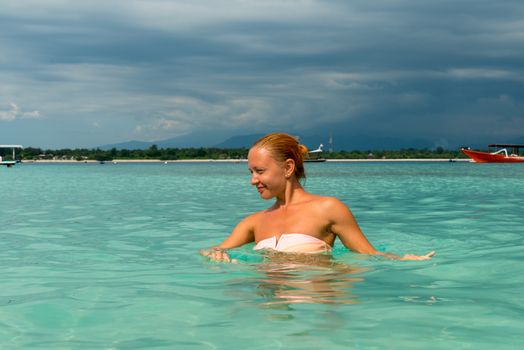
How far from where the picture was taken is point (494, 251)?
8.16 metres

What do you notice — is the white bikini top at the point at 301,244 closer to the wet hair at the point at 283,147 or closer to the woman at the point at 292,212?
the woman at the point at 292,212

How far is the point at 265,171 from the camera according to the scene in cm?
598

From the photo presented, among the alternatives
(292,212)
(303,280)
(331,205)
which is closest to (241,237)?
(292,212)

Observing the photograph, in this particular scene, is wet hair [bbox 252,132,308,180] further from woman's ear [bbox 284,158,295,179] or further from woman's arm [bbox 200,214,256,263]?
woman's arm [bbox 200,214,256,263]

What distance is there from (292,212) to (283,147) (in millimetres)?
686

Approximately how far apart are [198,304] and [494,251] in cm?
471

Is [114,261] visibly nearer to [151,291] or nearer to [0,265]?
[0,265]

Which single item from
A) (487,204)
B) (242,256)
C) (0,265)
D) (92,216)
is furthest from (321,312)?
(487,204)

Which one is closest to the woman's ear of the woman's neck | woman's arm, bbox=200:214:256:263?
the woman's neck

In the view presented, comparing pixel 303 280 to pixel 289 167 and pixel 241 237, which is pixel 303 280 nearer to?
pixel 289 167

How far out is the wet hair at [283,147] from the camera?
19.5 feet

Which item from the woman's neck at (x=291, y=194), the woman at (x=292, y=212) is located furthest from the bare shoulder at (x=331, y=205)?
the woman's neck at (x=291, y=194)

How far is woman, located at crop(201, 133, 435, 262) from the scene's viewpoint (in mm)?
5973

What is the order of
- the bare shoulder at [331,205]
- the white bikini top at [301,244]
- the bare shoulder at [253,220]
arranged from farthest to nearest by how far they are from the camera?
the bare shoulder at [253,220] → the white bikini top at [301,244] → the bare shoulder at [331,205]
